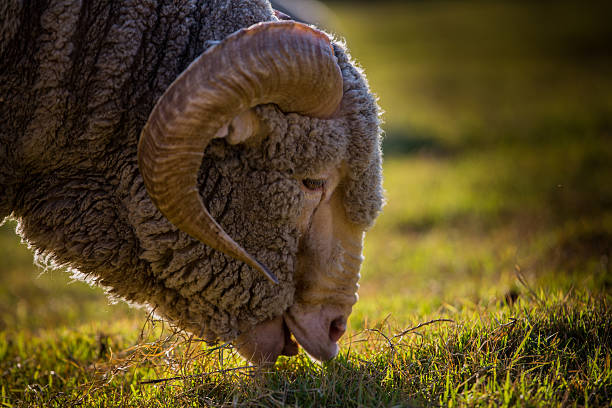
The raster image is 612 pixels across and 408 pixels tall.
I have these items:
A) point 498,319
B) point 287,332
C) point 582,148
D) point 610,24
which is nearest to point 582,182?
point 582,148

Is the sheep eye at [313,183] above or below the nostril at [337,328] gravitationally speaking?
above

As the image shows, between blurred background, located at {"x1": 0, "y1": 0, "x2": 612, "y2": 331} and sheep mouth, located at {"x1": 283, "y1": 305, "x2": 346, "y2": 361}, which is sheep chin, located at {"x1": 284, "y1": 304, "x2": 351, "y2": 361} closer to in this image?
sheep mouth, located at {"x1": 283, "y1": 305, "x2": 346, "y2": 361}

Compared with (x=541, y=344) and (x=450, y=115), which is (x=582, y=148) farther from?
(x=541, y=344)

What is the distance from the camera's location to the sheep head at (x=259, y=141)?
Result: 107 inches

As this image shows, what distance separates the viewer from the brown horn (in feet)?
8.88

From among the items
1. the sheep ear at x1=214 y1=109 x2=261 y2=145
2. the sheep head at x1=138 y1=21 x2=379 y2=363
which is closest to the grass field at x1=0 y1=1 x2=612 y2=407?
the sheep head at x1=138 y1=21 x2=379 y2=363

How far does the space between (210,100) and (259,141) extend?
53cm

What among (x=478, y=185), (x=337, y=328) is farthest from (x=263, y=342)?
(x=478, y=185)

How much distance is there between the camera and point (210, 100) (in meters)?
2.73

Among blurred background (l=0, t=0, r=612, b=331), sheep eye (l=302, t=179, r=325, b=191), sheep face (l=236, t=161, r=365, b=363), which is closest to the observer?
sheep eye (l=302, t=179, r=325, b=191)

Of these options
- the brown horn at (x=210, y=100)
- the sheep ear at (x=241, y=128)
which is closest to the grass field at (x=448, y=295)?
the brown horn at (x=210, y=100)

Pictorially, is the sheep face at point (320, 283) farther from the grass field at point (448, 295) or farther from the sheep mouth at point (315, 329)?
the grass field at point (448, 295)

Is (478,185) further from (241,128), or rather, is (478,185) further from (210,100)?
(210,100)

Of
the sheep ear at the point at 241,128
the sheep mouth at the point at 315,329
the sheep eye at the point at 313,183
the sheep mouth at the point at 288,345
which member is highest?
the sheep ear at the point at 241,128
